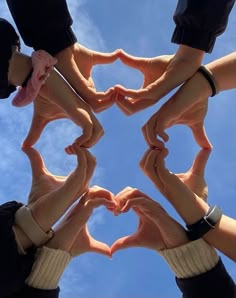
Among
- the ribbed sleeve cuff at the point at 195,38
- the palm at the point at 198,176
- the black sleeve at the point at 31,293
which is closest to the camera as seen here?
the black sleeve at the point at 31,293

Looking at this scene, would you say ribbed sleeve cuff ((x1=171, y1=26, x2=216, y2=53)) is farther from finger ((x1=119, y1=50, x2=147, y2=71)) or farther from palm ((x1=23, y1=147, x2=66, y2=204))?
palm ((x1=23, y1=147, x2=66, y2=204))

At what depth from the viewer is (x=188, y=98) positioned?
1386mm

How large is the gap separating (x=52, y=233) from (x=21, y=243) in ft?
0.27

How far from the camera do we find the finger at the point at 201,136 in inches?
59.7

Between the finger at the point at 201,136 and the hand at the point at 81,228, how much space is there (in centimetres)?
30

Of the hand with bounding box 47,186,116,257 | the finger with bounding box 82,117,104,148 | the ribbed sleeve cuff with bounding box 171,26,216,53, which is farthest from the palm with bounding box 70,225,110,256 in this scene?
the ribbed sleeve cuff with bounding box 171,26,216,53

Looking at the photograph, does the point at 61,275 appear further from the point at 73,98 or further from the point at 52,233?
the point at 73,98

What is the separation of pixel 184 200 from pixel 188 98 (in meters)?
0.26

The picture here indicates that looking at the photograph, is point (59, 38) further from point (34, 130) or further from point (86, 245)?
point (86, 245)

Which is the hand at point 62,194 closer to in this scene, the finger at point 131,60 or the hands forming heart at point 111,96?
the hands forming heart at point 111,96

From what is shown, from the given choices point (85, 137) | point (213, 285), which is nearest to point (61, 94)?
point (85, 137)

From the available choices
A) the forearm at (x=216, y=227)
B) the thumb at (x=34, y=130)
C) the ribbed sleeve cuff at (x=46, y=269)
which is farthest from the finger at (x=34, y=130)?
the forearm at (x=216, y=227)

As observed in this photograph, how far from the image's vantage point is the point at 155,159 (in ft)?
4.52

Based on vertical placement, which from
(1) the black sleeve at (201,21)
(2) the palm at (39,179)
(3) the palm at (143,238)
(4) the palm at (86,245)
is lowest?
(4) the palm at (86,245)
